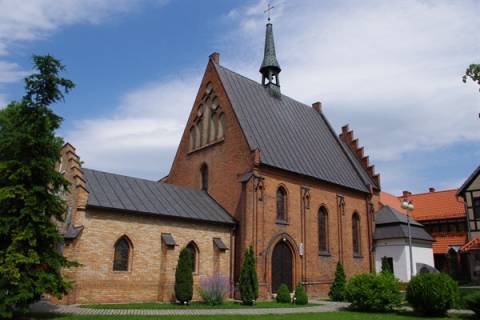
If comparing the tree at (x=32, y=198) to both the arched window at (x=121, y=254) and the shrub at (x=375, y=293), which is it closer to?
the arched window at (x=121, y=254)

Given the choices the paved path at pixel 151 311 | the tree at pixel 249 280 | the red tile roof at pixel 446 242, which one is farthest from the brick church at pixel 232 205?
the red tile roof at pixel 446 242

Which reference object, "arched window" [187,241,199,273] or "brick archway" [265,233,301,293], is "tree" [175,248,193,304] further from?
"brick archway" [265,233,301,293]

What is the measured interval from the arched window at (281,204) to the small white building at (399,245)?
35.3 ft

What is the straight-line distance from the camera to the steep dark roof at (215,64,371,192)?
28.0 meters

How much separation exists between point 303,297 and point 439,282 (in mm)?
6809

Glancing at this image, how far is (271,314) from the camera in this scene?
17750 mm

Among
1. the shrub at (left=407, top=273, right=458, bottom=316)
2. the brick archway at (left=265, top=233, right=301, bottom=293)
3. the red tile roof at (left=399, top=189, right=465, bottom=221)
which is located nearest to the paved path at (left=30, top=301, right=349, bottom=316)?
the shrub at (left=407, top=273, right=458, bottom=316)

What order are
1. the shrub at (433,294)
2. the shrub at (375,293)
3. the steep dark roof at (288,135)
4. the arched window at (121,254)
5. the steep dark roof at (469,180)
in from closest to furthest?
the shrub at (433,294) < the shrub at (375,293) < the arched window at (121,254) < the steep dark roof at (288,135) < the steep dark roof at (469,180)

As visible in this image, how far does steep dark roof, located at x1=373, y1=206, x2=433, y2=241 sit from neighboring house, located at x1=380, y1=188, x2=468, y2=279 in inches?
156

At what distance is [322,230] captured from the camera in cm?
3022

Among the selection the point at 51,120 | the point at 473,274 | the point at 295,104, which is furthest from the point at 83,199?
the point at 473,274

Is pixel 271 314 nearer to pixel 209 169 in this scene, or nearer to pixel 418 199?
pixel 209 169

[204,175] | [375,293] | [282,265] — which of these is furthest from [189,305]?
[204,175]

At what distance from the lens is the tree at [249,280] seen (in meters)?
21.7
